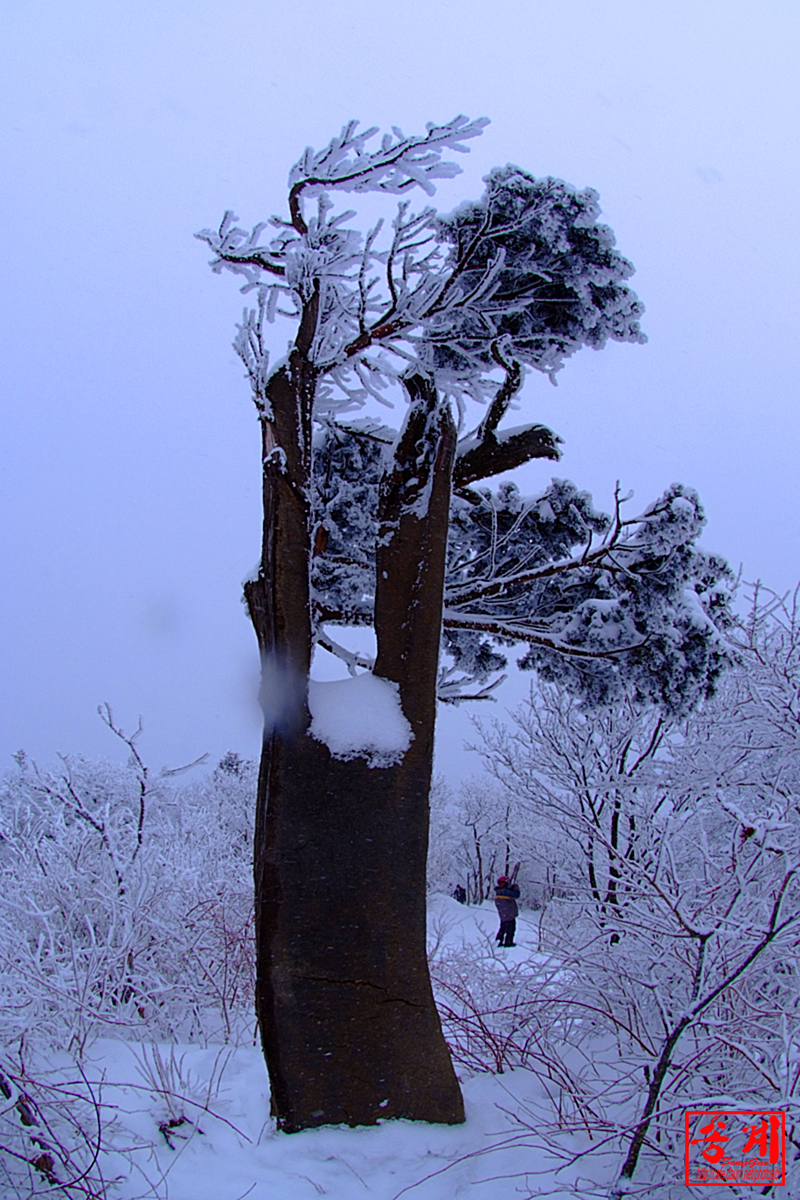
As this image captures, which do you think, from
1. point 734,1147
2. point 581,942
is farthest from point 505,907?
point 734,1147

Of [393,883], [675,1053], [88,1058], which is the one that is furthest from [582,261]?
[88,1058]

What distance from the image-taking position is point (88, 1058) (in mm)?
3924

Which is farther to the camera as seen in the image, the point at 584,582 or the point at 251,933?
the point at 251,933

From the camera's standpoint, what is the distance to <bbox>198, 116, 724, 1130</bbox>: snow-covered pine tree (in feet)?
12.3

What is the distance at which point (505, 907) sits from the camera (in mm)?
12086

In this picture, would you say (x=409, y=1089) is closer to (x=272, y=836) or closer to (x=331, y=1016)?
(x=331, y=1016)

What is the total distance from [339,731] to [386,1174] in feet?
6.75

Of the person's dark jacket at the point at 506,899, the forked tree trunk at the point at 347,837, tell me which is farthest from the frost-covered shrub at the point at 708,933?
the person's dark jacket at the point at 506,899

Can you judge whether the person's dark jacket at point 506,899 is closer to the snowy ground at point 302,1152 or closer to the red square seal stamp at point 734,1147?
the snowy ground at point 302,1152

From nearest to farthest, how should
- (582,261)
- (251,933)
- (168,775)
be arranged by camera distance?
(582,261) < (251,933) < (168,775)

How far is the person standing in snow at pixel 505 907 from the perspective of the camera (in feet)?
38.4

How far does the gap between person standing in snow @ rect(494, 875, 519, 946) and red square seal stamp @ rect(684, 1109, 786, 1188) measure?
9155 mm

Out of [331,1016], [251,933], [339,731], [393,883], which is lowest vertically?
[251,933]

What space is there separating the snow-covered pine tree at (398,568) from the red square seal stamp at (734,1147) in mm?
1376
